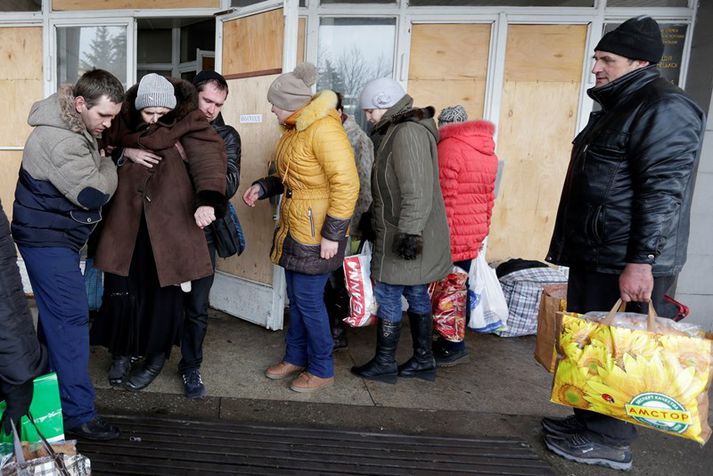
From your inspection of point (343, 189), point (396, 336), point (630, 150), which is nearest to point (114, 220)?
point (343, 189)

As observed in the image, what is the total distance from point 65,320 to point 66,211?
1.67ft

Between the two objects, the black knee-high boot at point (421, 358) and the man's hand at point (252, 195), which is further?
the black knee-high boot at point (421, 358)

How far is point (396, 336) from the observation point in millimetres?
3430

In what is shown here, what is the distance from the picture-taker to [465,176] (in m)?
3.44

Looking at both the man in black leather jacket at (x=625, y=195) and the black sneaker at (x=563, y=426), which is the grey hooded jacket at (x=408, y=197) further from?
the black sneaker at (x=563, y=426)

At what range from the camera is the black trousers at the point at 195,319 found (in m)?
3.04

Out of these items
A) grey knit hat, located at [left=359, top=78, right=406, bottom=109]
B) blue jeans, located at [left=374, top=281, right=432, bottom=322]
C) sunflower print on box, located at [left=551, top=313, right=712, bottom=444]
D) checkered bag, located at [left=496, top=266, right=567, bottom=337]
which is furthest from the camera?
checkered bag, located at [left=496, top=266, right=567, bottom=337]

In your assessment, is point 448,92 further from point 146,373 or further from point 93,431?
point 93,431

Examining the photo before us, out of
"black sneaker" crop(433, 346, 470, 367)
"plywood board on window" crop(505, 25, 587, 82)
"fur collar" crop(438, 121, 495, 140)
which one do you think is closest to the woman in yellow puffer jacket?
"fur collar" crop(438, 121, 495, 140)

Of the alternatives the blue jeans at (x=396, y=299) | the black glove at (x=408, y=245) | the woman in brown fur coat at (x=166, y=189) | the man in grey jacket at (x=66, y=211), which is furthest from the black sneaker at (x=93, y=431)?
the black glove at (x=408, y=245)

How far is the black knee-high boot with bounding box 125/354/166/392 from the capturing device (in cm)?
314

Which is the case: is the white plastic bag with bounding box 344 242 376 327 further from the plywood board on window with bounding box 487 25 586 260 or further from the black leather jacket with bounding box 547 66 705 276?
the plywood board on window with bounding box 487 25 586 260

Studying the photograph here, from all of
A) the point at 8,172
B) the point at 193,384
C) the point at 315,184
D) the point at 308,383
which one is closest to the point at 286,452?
the point at 308,383

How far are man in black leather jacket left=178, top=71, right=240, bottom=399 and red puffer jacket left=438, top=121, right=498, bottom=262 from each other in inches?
52.1
